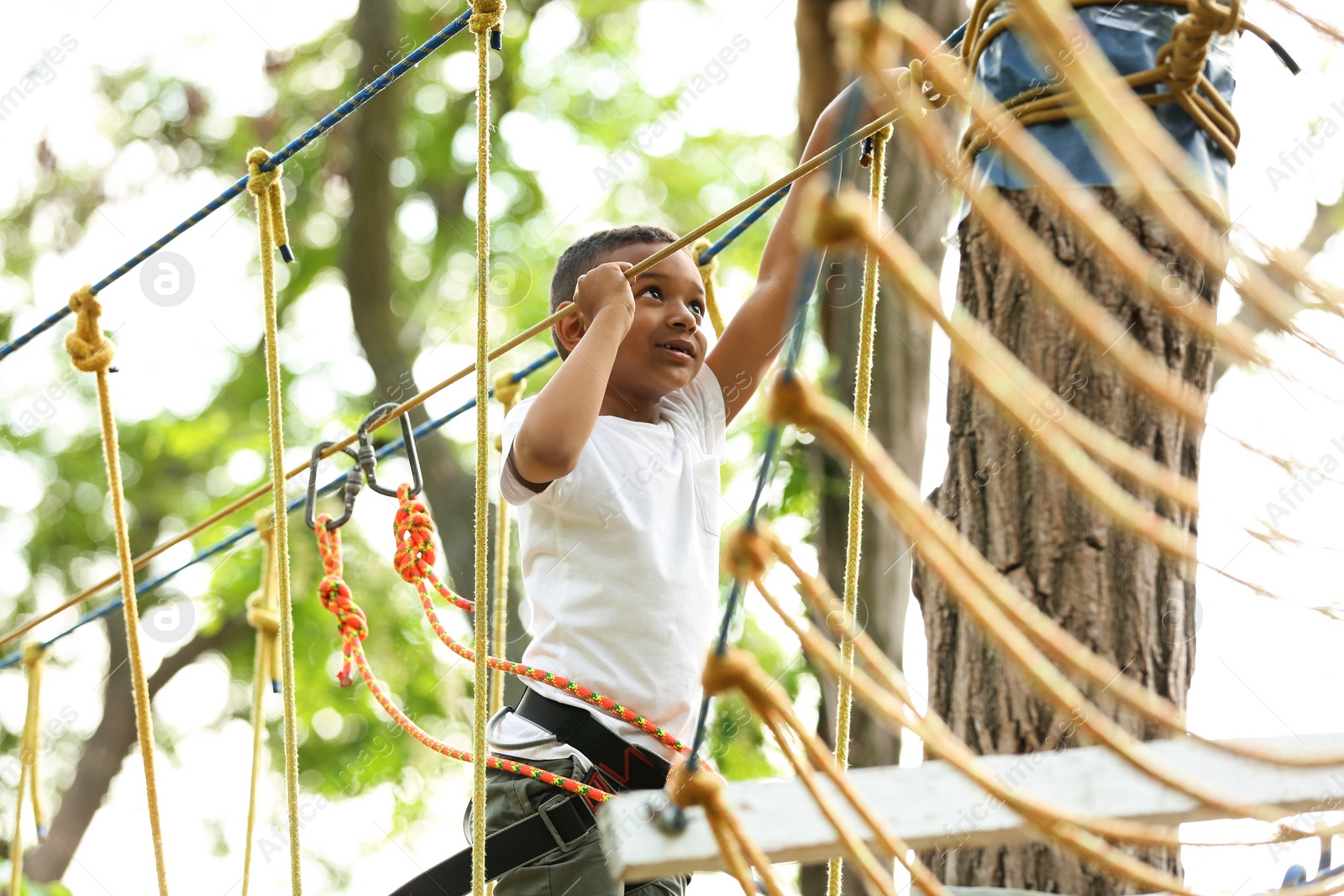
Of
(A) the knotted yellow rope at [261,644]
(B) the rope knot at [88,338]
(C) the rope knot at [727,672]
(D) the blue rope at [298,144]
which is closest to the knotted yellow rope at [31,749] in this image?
(A) the knotted yellow rope at [261,644]

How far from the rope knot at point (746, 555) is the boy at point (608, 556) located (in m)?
0.68

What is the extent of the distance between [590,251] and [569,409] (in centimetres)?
48

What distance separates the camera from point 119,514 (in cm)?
174

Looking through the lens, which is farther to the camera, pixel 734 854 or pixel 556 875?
pixel 556 875

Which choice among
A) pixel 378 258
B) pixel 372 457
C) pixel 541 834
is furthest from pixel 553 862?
pixel 378 258

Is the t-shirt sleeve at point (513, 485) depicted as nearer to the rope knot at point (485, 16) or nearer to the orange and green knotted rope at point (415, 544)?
the orange and green knotted rope at point (415, 544)

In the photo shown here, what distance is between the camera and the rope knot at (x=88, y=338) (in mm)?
1862

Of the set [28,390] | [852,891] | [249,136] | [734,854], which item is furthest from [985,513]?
[28,390]

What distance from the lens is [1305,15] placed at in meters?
1.12

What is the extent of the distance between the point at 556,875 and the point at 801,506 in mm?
2365

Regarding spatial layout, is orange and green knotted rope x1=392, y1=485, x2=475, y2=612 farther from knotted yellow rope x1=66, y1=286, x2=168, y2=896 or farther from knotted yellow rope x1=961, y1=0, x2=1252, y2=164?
knotted yellow rope x1=961, y1=0, x2=1252, y2=164

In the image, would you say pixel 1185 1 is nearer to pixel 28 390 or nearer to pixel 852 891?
pixel 852 891

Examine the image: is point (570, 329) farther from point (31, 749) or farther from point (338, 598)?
point (31, 749)

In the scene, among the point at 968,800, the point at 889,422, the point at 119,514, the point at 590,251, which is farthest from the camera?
the point at 889,422
